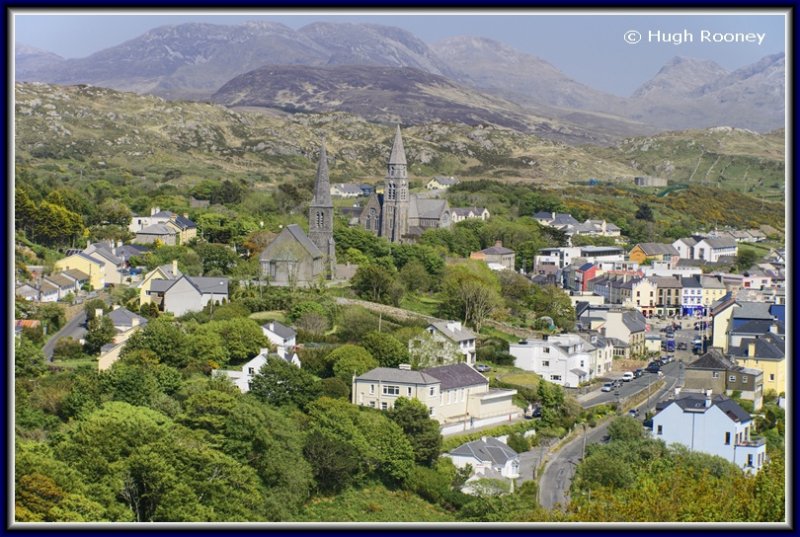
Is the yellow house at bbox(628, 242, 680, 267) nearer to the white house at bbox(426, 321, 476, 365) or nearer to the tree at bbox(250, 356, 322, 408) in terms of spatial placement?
the white house at bbox(426, 321, 476, 365)

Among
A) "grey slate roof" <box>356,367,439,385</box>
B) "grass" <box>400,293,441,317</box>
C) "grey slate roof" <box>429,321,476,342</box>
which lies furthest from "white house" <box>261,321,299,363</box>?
"grass" <box>400,293,441,317</box>

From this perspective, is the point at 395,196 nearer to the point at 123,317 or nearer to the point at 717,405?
the point at 123,317

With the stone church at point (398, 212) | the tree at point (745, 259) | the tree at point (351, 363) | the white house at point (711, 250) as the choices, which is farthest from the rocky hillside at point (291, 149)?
the tree at point (351, 363)

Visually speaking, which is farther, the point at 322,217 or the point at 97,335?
the point at 322,217

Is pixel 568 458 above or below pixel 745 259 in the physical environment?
below

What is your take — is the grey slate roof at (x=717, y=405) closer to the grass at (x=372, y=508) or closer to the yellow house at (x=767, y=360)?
the yellow house at (x=767, y=360)

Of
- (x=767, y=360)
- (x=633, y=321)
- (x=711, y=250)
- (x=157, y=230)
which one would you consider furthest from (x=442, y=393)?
(x=711, y=250)
